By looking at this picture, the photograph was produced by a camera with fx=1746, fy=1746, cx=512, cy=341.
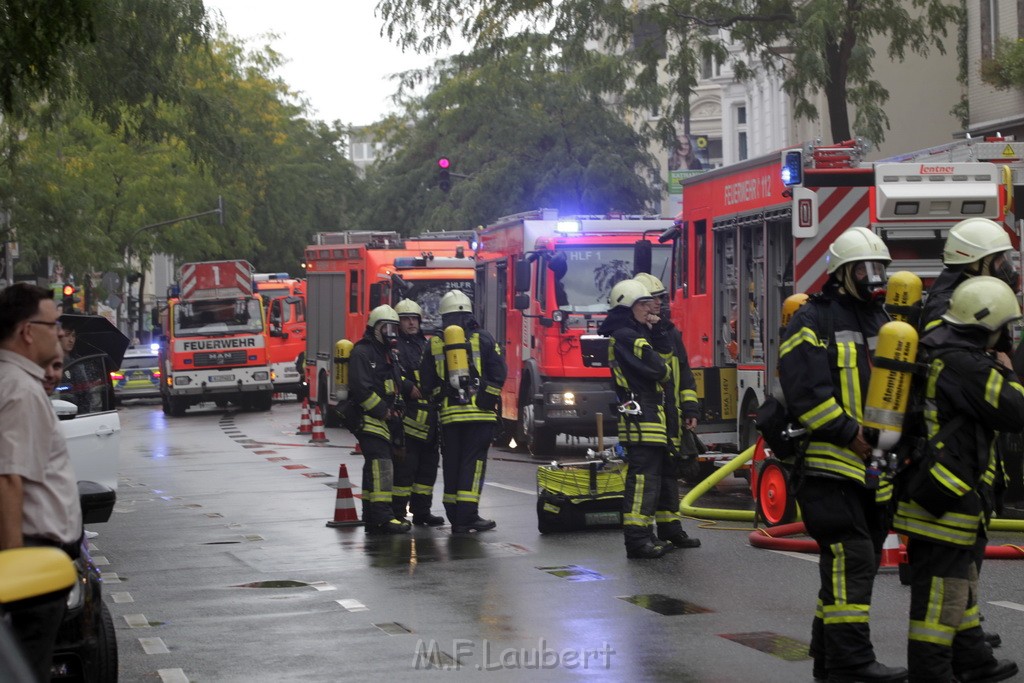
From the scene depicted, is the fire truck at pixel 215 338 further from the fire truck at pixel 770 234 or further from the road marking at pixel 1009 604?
the road marking at pixel 1009 604

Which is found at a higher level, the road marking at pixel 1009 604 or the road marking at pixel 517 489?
the road marking at pixel 1009 604

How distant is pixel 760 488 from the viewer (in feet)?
42.9

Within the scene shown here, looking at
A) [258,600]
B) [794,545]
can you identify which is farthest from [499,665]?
[794,545]

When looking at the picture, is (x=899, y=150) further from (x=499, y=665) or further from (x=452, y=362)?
(x=499, y=665)

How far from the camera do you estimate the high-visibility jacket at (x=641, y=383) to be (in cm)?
1172

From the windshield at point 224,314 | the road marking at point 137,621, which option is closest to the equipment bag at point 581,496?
the road marking at point 137,621

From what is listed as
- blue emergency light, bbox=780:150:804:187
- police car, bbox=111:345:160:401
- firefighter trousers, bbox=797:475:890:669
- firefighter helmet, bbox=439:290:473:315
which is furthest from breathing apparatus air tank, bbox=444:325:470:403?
police car, bbox=111:345:160:401

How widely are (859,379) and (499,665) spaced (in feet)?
7.28

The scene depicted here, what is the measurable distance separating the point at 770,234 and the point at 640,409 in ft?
14.1

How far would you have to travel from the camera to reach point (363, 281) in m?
29.0

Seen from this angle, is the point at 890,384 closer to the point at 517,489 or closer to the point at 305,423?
the point at 517,489

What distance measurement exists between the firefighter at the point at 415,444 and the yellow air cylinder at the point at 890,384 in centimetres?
717

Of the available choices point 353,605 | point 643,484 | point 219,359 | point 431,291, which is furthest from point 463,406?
point 219,359

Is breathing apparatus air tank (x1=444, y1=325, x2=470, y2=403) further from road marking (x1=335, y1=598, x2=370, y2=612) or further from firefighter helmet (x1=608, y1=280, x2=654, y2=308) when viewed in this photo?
road marking (x1=335, y1=598, x2=370, y2=612)
